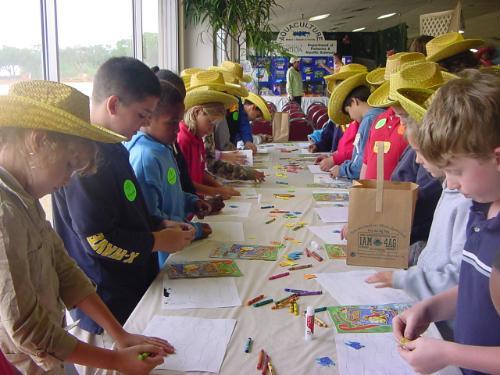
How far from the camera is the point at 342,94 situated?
3.46m

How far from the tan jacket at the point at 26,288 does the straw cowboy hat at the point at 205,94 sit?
1.66 m

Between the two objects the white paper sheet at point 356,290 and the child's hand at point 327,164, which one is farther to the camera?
the child's hand at point 327,164

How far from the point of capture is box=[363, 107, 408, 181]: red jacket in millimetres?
2451

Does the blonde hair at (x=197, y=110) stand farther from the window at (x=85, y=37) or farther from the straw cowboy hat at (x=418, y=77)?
the straw cowboy hat at (x=418, y=77)

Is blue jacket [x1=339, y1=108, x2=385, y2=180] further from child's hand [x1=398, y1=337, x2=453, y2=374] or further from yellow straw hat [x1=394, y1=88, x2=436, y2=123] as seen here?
child's hand [x1=398, y1=337, x2=453, y2=374]

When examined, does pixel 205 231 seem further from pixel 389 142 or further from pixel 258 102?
pixel 258 102

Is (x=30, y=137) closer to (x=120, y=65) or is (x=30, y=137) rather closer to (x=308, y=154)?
(x=120, y=65)

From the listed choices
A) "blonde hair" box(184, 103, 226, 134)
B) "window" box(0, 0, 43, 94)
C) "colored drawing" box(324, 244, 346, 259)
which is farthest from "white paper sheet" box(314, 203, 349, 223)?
"window" box(0, 0, 43, 94)

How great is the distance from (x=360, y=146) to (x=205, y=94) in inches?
43.8

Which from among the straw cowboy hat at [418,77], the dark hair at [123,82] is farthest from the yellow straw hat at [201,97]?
the straw cowboy hat at [418,77]

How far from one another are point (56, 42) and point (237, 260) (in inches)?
64.8

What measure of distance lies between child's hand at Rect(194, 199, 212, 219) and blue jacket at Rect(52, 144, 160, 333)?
22.3 inches

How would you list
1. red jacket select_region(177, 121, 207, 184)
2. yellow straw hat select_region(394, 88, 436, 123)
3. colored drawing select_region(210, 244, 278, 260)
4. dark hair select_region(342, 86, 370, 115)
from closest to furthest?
yellow straw hat select_region(394, 88, 436, 123), colored drawing select_region(210, 244, 278, 260), red jacket select_region(177, 121, 207, 184), dark hair select_region(342, 86, 370, 115)

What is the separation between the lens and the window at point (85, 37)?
264 cm
